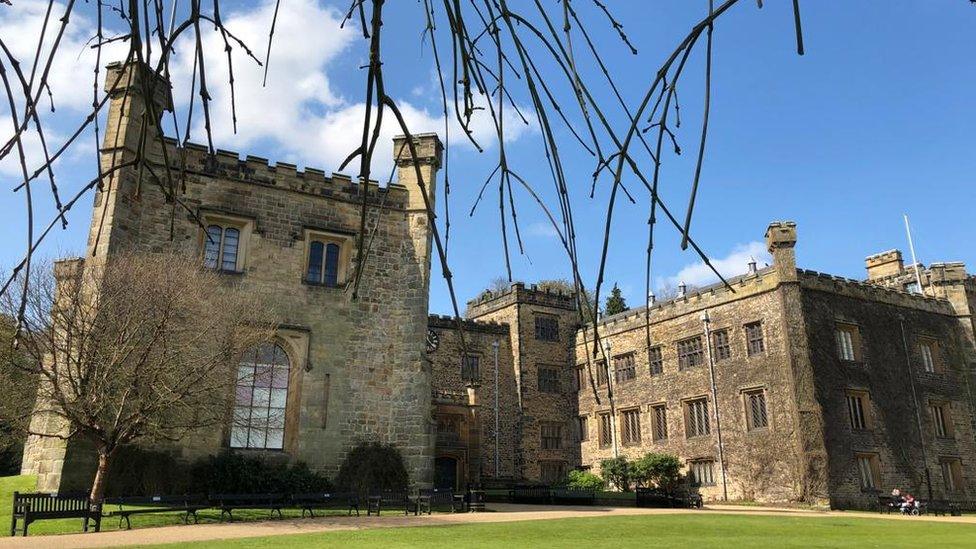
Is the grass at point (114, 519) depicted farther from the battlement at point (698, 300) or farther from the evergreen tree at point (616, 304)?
the evergreen tree at point (616, 304)

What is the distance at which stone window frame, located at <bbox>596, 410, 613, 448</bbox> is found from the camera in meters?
32.4

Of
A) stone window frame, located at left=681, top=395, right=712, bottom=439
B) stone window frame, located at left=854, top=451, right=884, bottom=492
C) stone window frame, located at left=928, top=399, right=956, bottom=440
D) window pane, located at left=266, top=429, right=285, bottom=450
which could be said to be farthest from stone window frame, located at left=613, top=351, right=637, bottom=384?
window pane, located at left=266, top=429, right=285, bottom=450

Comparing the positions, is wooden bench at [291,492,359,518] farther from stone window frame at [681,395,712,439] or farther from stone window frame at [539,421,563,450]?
stone window frame at [539,421,563,450]

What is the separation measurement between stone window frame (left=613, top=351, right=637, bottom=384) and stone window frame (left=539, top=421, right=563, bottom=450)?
354 centimetres

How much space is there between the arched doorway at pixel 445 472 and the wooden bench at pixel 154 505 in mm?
14336

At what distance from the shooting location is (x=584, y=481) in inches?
1176

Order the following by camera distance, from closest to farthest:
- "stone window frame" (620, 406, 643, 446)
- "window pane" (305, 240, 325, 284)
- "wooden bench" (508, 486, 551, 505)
→ 1. "window pane" (305, 240, 325, 284)
2. "wooden bench" (508, 486, 551, 505)
3. "stone window frame" (620, 406, 643, 446)

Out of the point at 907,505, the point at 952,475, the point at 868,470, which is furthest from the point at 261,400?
the point at 952,475

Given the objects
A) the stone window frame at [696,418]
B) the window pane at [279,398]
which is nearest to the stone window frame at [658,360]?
the stone window frame at [696,418]

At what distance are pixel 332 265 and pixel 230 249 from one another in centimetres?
255

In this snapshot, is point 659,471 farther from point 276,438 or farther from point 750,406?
point 276,438

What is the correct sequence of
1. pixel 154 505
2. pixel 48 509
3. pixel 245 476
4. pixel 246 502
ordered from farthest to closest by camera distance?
1. pixel 245 476
2. pixel 246 502
3. pixel 154 505
4. pixel 48 509

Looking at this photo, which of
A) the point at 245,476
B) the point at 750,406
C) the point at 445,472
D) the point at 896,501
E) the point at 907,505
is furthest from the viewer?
the point at 445,472

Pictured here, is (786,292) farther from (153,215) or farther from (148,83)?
(148,83)
